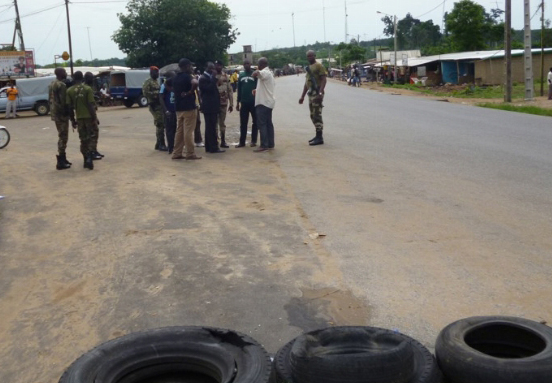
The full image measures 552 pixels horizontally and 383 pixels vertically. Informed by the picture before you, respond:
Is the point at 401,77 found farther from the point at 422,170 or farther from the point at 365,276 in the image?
the point at 365,276

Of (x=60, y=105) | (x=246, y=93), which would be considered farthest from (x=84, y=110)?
(x=246, y=93)

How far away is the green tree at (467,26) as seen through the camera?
61844 mm

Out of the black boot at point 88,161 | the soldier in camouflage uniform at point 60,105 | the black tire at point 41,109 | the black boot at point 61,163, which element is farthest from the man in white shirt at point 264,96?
the black tire at point 41,109

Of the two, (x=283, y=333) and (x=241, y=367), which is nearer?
(x=241, y=367)

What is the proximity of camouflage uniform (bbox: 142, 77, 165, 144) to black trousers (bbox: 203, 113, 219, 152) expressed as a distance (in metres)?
1.21

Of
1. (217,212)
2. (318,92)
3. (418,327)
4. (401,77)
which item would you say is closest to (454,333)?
(418,327)

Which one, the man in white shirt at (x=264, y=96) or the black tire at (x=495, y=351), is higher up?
the man in white shirt at (x=264, y=96)

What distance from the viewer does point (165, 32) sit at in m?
57.1

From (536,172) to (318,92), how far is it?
4.56 m

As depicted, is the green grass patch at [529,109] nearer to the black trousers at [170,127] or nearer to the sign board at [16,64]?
the black trousers at [170,127]

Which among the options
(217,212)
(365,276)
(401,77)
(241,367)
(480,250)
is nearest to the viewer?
(241,367)

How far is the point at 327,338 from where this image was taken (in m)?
3.79

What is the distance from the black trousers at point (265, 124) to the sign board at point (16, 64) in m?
34.9

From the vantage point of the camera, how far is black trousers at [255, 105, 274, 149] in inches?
507
